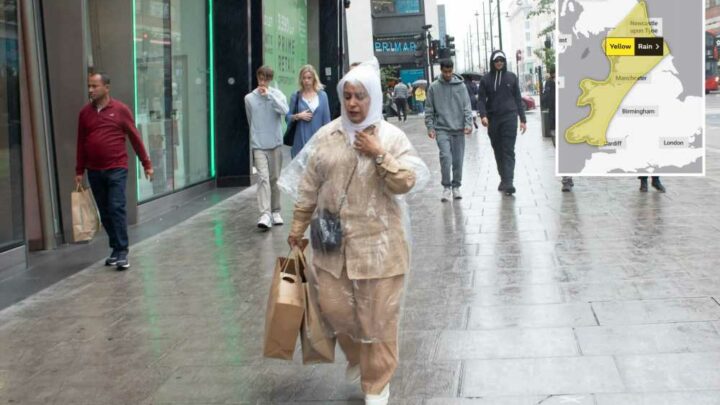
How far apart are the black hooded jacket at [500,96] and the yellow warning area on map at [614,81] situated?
117 cm

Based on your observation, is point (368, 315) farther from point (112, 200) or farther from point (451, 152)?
point (451, 152)

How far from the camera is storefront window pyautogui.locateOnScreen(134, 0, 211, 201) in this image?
12.3 m

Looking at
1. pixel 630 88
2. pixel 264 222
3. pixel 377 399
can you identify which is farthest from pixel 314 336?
pixel 630 88

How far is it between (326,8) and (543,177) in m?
11.3

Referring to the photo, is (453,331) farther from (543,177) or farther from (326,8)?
(326,8)

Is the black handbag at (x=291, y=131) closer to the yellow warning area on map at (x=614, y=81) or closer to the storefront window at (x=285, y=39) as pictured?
the yellow warning area on map at (x=614, y=81)

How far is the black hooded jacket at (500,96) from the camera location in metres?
12.7

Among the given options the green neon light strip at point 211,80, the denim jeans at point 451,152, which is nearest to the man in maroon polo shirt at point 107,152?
the denim jeans at point 451,152

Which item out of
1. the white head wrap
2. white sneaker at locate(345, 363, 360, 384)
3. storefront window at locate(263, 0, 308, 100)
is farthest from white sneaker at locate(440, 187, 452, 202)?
the white head wrap

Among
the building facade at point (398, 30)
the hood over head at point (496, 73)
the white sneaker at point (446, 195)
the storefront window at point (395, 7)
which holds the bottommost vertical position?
the white sneaker at point (446, 195)

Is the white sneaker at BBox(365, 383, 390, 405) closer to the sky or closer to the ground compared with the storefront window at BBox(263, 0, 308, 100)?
closer to the ground

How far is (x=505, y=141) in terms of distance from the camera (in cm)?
1271

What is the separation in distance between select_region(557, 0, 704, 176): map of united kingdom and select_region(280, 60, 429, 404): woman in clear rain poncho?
7.20 metres

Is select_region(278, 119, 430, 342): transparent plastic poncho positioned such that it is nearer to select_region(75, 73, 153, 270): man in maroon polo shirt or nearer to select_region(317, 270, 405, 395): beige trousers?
select_region(317, 270, 405, 395): beige trousers
